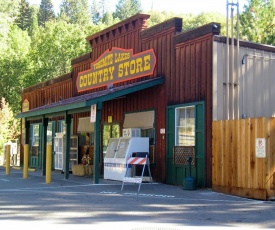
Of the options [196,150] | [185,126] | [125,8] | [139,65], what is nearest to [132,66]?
[139,65]

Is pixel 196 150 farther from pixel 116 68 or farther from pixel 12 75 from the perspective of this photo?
pixel 12 75

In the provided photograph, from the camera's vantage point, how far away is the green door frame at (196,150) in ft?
52.2

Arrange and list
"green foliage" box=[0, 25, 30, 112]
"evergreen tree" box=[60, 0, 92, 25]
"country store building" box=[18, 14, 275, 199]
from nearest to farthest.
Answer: "country store building" box=[18, 14, 275, 199]
"green foliage" box=[0, 25, 30, 112]
"evergreen tree" box=[60, 0, 92, 25]

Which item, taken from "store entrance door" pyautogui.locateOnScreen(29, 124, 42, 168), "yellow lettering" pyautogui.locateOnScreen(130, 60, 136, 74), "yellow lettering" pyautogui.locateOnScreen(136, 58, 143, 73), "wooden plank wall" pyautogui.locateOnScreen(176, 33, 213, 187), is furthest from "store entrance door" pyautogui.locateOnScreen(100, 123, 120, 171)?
"store entrance door" pyautogui.locateOnScreen(29, 124, 42, 168)

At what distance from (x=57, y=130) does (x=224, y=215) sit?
17.0 meters

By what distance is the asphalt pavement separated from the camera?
30.8 feet

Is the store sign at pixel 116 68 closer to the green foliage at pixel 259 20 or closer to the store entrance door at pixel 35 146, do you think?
the store entrance door at pixel 35 146

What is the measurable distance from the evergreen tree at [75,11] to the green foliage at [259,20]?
159 ft

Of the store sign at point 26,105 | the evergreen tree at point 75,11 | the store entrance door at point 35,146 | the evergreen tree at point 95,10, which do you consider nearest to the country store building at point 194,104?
the store entrance door at point 35,146

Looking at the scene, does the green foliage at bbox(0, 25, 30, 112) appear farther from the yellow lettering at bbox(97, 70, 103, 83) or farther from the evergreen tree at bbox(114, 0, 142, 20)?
the evergreen tree at bbox(114, 0, 142, 20)

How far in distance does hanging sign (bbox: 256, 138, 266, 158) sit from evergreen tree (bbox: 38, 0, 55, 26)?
80201mm

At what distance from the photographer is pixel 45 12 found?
91812 mm

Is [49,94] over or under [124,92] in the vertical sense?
over

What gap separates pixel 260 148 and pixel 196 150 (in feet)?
10.6
